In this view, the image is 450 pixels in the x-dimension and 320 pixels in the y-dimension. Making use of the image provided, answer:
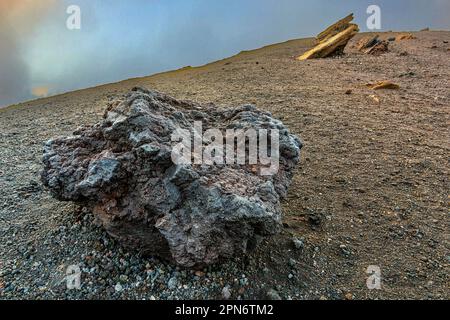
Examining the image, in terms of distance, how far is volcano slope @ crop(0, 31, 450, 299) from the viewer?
526cm

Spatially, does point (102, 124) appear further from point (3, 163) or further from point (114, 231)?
point (3, 163)

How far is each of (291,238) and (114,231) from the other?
9.92ft

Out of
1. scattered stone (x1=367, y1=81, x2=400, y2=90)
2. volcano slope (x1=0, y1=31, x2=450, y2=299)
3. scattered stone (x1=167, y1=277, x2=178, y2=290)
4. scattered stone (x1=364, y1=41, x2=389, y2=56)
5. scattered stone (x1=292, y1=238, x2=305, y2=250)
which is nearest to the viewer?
scattered stone (x1=167, y1=277, x2=178, y2=290)

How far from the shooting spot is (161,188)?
5.14m

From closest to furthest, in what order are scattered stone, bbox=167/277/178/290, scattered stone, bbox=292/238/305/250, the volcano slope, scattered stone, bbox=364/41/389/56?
scattered stone, bbox=167/277/178/290, the volcano slope, scattered stone, bbox=292/238/305/250, scattered stone, bbox=364/41/389/56

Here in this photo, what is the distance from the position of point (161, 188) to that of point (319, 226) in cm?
330

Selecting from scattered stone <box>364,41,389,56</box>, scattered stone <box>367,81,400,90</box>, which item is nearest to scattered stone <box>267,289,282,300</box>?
scattered stone <box>367,81,400,90</box>

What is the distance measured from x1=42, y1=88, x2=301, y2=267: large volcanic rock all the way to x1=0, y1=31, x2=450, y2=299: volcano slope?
49 cm

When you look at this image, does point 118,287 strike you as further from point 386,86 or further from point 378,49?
point 378,49

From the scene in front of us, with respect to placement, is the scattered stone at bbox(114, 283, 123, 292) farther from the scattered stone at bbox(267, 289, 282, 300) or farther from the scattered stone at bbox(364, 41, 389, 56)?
the scattered stone at bbox(364, 41, 389, 56)

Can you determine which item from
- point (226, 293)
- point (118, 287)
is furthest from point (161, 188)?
point (226, 293)

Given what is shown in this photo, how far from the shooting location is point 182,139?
559cm
